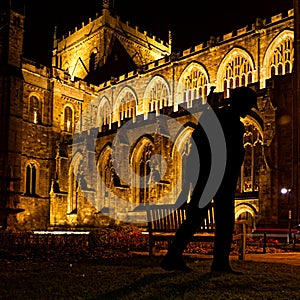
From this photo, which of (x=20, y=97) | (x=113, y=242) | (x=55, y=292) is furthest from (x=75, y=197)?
(x=55, y=292)

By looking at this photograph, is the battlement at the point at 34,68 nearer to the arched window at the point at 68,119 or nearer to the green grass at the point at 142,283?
the arched window at the point at 68,119

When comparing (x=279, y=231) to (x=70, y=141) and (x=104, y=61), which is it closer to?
(x=70, y=141)

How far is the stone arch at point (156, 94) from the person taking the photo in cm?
3427

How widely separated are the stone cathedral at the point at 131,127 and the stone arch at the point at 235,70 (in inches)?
2.6

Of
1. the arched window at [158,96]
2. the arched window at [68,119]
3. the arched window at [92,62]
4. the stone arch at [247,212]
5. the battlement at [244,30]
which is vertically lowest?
the stone arch at [247,212]

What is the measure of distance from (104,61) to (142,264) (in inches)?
1499

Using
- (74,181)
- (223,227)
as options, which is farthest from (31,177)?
(223,227)

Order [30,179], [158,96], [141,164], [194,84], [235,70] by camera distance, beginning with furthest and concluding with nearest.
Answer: [158,96], [30,179], [194,84], [141,164], [235,70]

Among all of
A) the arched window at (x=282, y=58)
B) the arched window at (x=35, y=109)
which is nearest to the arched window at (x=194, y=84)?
the arched window at (x=282, y=58)

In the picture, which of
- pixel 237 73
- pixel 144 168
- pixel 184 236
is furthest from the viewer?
pixel 144 168

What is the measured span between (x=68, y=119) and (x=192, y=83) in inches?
431

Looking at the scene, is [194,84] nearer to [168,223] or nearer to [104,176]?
[104,176]

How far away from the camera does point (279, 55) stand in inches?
1083

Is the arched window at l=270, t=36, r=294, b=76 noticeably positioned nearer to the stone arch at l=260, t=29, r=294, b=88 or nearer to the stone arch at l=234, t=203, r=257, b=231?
the stone arch at l=260, t=29, r=294, b=88
